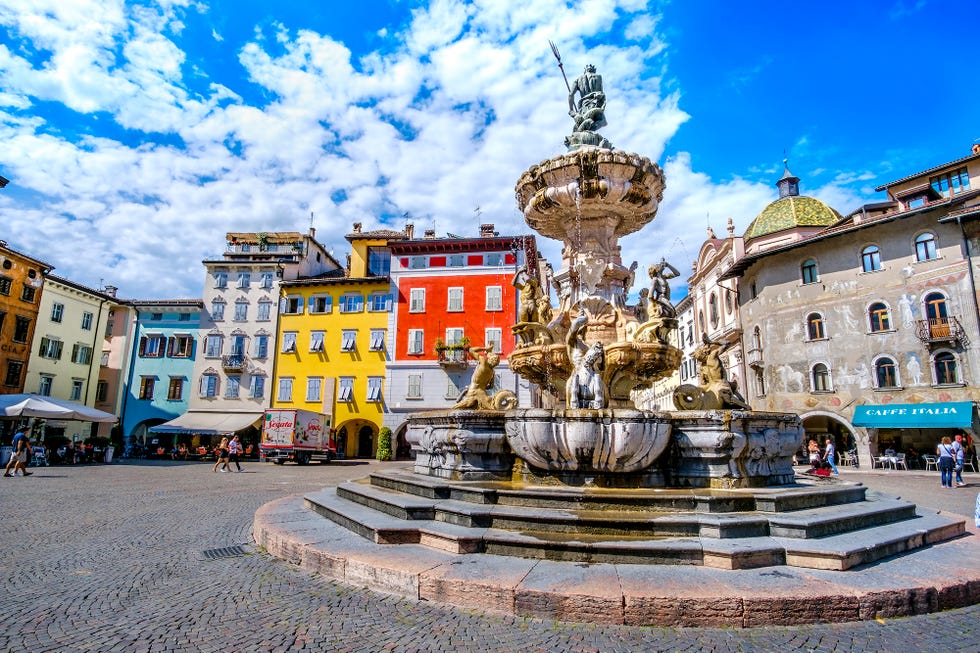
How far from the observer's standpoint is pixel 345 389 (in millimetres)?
36719

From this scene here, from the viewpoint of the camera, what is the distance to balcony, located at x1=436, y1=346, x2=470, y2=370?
34.3 meters

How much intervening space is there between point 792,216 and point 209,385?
1607 inches

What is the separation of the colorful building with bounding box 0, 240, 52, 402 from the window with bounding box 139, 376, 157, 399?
6920mm

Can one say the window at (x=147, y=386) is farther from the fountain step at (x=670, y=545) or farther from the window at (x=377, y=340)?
the fountain step at (x=670, y=545)

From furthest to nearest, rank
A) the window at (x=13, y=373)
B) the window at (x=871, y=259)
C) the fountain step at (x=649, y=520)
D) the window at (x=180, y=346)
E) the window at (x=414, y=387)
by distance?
the window at (x=180, y=346), the window at (x=414, y=387), the window at (x=13, y=373), the window at (x=871, y=259), the fountain step at (x=649, y=520)

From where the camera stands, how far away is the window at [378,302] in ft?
123

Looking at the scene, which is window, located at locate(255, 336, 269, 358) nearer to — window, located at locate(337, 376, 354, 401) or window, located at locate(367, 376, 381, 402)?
window, located at locate(337, 376, 354, 401)

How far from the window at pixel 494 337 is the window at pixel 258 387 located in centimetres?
1584

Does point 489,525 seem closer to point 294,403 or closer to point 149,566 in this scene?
point 149,566

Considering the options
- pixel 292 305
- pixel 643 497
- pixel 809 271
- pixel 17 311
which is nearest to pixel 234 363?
pixel 292 305

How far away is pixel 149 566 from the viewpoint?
5.69 m

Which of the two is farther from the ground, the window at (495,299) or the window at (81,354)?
the window at (495,299)

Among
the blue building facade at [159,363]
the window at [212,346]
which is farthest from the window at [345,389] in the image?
the blue building facade at [159,363]

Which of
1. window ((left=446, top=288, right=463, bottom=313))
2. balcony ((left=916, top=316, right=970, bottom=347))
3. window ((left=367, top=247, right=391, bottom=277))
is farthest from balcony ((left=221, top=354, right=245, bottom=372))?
balcony ((left=916, top=316, right=970, bottom=347))
